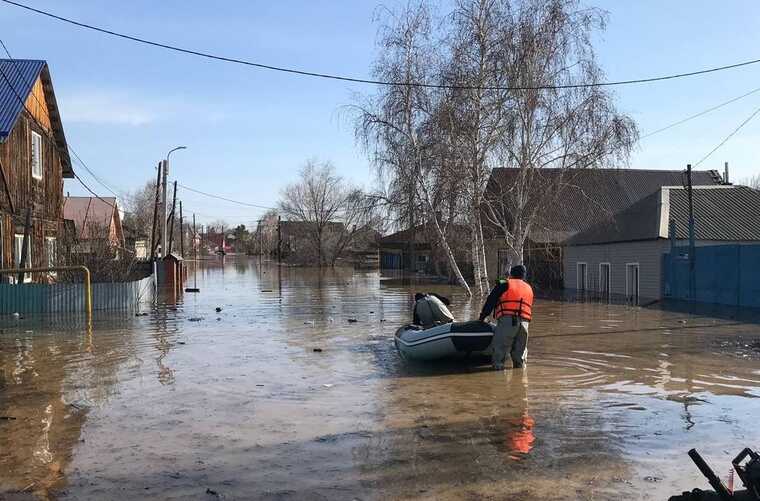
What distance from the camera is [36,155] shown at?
25109 mm

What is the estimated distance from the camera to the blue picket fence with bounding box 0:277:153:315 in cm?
2086

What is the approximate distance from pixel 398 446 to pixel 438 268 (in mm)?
45154

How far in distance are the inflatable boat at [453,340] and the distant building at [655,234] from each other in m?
16.9

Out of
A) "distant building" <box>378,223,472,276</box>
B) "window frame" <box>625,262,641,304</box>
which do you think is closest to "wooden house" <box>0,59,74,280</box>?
"distant building" <box>378,223,472,276</box>

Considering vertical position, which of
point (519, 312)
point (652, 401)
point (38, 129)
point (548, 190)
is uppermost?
point (38, 129)

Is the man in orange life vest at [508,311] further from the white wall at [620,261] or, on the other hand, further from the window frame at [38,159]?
the window frame at [38,159]

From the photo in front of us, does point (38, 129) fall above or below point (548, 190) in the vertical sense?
above

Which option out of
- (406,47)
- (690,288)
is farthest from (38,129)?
(690,288)

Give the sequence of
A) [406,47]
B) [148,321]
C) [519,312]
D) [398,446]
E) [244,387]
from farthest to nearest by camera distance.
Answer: [406,47], [148,321], [519,312], [244,387], [398,446]

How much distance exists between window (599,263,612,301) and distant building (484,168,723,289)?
2.50 meters

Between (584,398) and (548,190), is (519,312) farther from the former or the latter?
(548,190)

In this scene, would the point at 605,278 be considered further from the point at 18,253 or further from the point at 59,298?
the point at 18,253

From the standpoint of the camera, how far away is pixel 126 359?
1296cm

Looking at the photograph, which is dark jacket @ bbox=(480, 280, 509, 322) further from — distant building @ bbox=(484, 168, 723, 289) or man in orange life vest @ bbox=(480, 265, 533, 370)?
distant building @ bbox=(484, 168, 723, 289)
